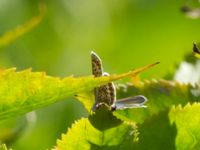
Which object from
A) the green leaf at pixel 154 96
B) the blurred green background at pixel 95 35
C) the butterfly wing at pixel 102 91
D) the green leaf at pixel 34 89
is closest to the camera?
the green leaf at pixel 34 89

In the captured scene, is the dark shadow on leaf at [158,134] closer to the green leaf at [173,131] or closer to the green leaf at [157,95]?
the green leaf at [173,131]

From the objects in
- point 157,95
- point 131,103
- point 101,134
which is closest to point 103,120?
point 101,134

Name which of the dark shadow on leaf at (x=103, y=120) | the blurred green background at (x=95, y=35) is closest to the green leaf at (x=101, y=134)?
the dark shadow on leaf at (x=103, y=120)

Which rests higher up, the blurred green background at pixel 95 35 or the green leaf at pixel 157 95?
the blurred green background at pixel 95 35

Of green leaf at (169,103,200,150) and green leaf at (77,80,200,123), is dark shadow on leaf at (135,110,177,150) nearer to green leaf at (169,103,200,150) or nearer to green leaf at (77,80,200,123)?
green leaf at (169,103,200,150)

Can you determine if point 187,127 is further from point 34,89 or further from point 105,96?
point 34,89

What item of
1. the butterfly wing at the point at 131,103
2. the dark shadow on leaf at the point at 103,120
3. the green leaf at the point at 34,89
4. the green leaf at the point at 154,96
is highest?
the green leaf at the point at 154,96

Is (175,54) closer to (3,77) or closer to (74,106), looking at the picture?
(74,106)
